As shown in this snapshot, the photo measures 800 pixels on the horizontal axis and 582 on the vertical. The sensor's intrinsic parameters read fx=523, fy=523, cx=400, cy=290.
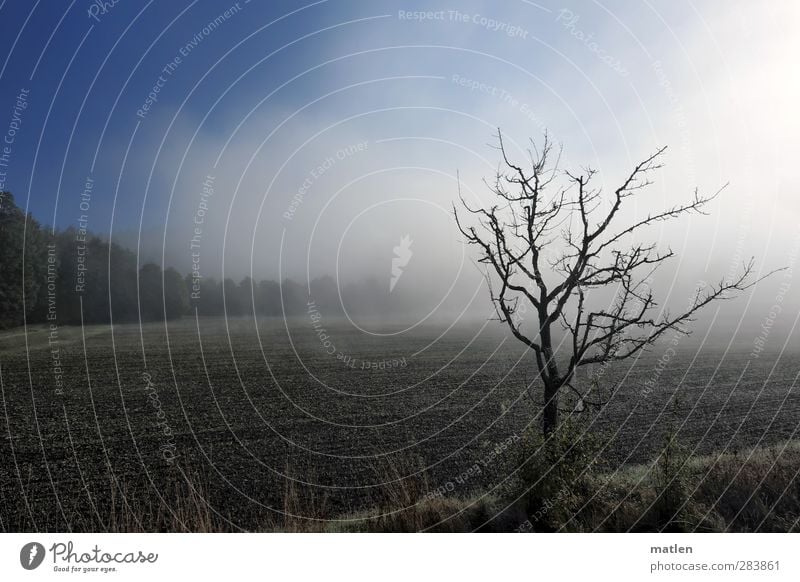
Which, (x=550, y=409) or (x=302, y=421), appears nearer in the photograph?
(x=550, y=409)

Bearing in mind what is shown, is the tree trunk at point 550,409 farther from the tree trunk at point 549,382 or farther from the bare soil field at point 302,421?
the bare soil field at point 302,421

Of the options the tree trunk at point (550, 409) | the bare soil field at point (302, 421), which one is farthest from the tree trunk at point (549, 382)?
the bare soil field at point (302, 421)

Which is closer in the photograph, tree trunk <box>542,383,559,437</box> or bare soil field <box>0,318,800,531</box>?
tree trunk <box>542,383,559,437</box>

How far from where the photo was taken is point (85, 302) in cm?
4659

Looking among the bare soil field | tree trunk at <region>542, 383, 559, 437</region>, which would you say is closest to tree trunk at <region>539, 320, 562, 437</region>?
tree trunk at <region>542, 383, 559, 437</region>

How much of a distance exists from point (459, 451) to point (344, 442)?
4692mm

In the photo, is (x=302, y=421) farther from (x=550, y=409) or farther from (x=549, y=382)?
(x=549, y=382)

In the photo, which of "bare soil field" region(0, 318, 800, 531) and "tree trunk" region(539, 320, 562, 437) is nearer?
"tree trunk" region(539, 320, 562, 437)

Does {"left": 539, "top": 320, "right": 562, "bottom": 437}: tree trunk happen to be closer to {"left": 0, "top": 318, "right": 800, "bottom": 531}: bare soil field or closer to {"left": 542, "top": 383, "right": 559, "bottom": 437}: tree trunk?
{"left": 542, "top": 383, "right": 559, "bottom": 437}: tree trunk

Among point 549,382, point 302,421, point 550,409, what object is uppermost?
point 549,382

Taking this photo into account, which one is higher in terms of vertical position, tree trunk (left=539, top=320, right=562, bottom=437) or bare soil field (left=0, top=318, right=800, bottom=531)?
tree trunk (left=539, top=320, right=562, bottom=437)

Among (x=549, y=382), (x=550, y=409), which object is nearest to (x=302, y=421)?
(x=550, y=409)
